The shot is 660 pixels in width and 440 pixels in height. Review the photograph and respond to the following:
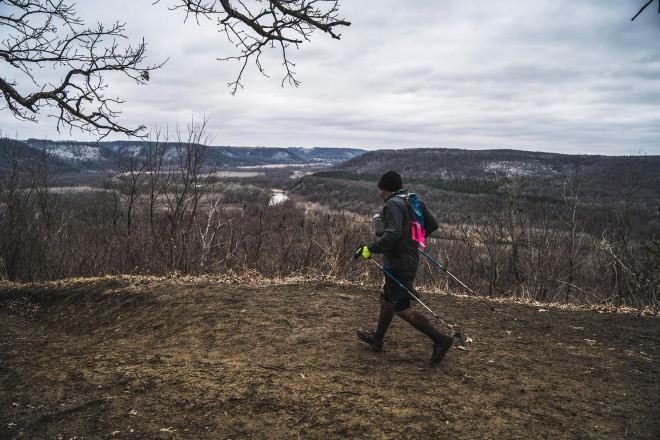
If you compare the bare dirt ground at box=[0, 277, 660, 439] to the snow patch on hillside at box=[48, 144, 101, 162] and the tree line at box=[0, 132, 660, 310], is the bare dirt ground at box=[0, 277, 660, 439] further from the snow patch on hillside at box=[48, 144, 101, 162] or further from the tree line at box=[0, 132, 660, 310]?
the snow patch on hillside at box=[48, 144, 101, 162]

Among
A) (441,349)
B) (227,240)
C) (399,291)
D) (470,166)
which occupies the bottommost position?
(227,240)

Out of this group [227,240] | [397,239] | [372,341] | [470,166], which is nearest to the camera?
[397,239]

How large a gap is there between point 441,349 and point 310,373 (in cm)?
147

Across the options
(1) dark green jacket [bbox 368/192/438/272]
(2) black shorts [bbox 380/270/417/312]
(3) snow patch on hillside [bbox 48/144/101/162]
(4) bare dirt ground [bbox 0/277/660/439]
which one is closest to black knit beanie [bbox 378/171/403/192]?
(1) dark green jacket [bbox 368/192/438/272]

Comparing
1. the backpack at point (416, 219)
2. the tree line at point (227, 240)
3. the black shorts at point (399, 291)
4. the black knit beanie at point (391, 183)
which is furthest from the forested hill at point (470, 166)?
the black shorts at point (399, 291)

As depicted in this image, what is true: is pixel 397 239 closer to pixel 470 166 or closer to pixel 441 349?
pixel 441 349

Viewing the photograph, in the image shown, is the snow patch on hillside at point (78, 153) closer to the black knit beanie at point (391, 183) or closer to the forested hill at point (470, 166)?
the forested hill at point (470, 166)

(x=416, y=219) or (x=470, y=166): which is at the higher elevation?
(x=470, y=166)

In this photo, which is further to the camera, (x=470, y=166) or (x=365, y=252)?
(x=470, y=166)

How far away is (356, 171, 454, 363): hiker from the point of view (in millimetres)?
3832

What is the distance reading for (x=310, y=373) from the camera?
145 inches

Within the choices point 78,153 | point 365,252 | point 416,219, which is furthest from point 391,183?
point 78,153

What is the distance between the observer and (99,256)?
15.4m

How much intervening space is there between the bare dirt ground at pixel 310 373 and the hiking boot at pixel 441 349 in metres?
0.11
